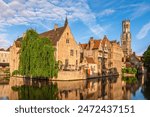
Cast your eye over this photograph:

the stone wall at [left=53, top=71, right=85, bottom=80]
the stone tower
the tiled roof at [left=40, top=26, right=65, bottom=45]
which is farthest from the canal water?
the stone tower

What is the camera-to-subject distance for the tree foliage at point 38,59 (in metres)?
31.4

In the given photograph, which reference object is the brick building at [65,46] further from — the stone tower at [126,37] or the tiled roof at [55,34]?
the stone tower at [126,37]

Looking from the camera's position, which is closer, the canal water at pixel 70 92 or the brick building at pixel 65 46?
the canal water at pixel 70 92

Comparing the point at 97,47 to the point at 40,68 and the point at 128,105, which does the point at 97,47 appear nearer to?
the point at 40,68

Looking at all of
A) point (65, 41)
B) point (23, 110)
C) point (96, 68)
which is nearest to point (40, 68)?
point (65, 41)

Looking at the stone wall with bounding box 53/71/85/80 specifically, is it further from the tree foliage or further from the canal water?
the canal water

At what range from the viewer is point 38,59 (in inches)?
1249

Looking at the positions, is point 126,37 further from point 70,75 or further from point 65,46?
point 70,75

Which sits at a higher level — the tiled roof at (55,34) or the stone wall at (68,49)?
the tiled roof at (55,34)

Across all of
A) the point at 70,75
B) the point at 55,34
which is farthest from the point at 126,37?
the point at 70,75

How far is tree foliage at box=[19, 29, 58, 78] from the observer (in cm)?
3144

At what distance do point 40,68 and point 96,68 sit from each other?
16380 mm

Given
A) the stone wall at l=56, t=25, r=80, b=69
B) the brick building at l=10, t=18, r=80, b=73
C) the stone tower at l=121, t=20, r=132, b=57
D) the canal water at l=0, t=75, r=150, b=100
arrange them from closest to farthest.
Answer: the canal water at l=0, t=75, r=150, b=100 < the brick building at l=10, t=18, r=80, b=73 < the stone wall at l=56, t=25, r=80, b=69 < the stone tower at l=121, t=20, r=132, b=57

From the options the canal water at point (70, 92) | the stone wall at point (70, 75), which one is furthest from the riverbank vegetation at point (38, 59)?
the canal water at point (70, 92)
